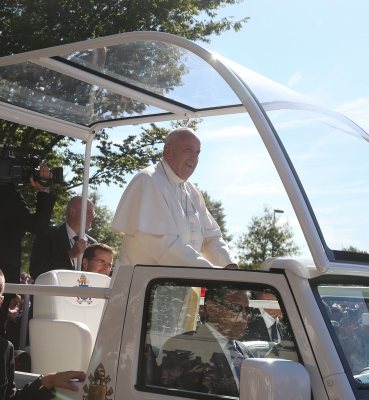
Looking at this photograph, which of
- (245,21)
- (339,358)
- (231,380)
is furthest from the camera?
(245,21)

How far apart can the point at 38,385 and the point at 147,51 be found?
1882 millimetres

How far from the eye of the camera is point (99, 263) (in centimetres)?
534

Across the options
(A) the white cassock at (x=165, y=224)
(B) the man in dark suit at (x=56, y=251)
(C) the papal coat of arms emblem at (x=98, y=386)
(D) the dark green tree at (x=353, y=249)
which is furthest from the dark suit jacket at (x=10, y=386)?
(B) the man in dark suit at (x=56, y=251)

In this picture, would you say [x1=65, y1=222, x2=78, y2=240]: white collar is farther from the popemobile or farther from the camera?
the popemobile

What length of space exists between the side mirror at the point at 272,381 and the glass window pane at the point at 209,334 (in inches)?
9.4

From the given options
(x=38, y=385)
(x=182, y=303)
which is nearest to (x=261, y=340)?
(x=182, y=303)

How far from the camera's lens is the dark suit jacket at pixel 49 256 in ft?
19.2

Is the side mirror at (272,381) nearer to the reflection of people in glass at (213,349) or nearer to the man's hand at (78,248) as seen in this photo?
the reflection of people in glass at (213,349)

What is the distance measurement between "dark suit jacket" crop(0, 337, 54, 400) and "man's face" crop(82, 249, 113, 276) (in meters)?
2.10

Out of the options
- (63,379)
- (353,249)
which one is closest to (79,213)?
(63,379)

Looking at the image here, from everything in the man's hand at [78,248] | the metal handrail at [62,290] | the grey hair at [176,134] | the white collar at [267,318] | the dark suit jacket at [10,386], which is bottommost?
the dark suit jacket at [10,386]

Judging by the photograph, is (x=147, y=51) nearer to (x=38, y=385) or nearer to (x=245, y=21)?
(x=38, y=385)

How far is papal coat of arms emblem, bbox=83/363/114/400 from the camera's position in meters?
2.80

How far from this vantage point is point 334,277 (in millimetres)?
2672
